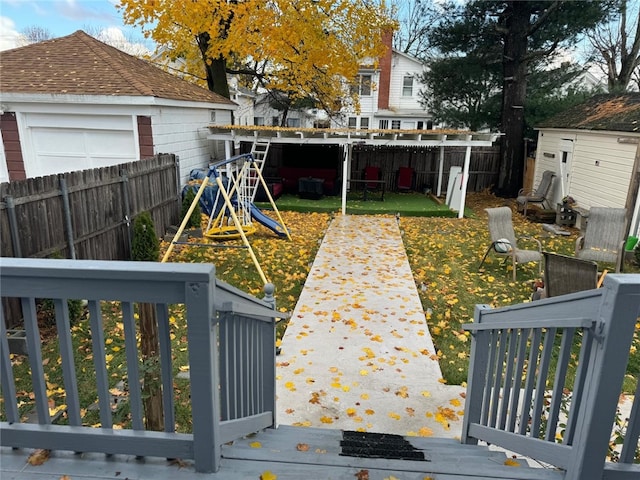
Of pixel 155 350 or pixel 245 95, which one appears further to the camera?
pixel 245 95

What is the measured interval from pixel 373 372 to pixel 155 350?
94.8 inches

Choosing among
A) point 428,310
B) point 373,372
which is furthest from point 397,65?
point 373,372

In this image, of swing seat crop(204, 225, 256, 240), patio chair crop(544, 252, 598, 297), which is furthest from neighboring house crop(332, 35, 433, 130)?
patio chair crop(544, 252, 598, 297)

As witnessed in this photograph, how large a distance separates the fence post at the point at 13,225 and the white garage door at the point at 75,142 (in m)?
5.11

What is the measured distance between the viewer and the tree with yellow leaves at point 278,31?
13.0 metres

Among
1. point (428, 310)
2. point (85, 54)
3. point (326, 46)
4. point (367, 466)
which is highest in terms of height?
point (326, 46)

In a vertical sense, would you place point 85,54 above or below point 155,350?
above

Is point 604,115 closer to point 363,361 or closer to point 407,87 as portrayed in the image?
point 363,361

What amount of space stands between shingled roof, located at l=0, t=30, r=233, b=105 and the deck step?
28.4ft

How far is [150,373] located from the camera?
243 centimetres

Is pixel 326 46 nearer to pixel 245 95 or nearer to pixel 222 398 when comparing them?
pixel 245 95

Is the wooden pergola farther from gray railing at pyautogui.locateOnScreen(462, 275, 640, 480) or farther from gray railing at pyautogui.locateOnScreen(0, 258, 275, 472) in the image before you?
gray railing at pyautogui.locateOnScreen(0, 258, 275, 472)

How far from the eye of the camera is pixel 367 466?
1983 mm

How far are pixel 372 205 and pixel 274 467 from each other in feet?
41.2
